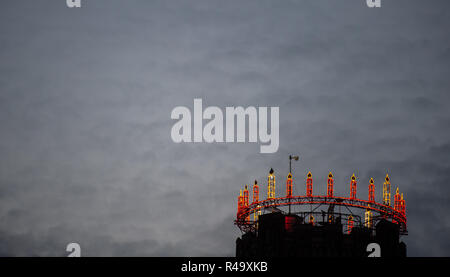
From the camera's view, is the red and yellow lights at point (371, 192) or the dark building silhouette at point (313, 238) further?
the dark building silhouette at point (313, 238)

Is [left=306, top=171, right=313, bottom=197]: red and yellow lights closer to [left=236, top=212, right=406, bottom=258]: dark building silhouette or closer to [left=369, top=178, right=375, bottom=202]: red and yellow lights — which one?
[left=236, top=212, right=406, bottom=258]: dark building silhouette

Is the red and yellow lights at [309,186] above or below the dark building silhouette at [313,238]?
above

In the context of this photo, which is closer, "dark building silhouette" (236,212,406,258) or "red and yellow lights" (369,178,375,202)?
"red and yellow lights" (369,178,375,202)

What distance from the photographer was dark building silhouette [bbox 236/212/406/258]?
11344 centimetres

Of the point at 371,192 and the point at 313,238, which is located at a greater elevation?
the point at 371,192

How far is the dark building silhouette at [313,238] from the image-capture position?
113 meters

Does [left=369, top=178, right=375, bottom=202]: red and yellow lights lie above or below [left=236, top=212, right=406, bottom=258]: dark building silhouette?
above

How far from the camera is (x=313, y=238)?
114 meters

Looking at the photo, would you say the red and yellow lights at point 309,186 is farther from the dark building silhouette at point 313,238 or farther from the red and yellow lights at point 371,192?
the red and yellow lights at point 371,192

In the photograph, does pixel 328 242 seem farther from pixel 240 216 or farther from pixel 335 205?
pixel 240 216

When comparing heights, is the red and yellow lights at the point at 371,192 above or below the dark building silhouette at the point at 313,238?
above

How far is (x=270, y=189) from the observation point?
113688mm
